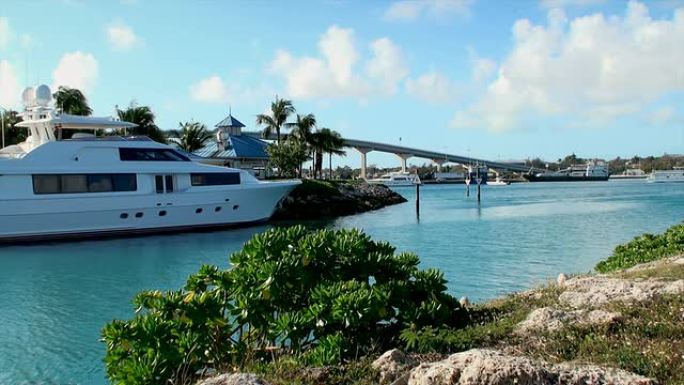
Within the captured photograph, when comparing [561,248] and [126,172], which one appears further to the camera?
[126,172]

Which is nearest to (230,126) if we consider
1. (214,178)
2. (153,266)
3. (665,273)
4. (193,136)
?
(193,136)

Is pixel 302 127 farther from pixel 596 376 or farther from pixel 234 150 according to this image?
pixel 596 376

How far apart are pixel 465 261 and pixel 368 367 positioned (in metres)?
17.5

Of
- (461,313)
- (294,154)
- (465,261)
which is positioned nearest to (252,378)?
(461,313)

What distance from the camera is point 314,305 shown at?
7082 millimetres

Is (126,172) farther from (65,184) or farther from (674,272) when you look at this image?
(674,272)

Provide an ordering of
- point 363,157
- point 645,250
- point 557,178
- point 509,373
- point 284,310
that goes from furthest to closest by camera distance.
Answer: point 557,178
point 363,157
point 645,250
point 284,310
point 509,373

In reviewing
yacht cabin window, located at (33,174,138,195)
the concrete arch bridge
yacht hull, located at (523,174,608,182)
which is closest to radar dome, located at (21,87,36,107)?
yacht cabin window, located at (33,174,138,195)

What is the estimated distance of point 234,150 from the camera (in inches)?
2404

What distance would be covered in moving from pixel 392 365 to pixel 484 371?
3.79 ft

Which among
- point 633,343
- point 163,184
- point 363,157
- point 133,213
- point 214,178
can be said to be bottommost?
point 133,213

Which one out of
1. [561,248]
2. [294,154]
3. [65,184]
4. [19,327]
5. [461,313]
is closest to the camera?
[461,313]

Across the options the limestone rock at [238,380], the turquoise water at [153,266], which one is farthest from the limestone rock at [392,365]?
the turquoise water at [153,266]

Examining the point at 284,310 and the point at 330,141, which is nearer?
the point at 284,310
